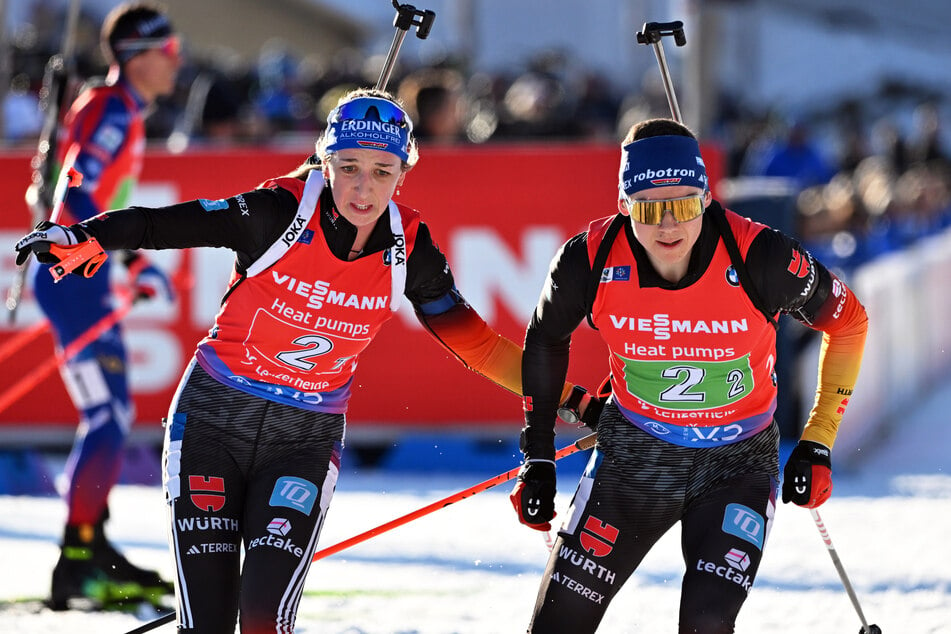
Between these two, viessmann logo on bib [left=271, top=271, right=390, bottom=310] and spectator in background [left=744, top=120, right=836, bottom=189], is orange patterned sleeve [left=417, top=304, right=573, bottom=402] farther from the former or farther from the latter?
spectator in background [left=744, top=120, right=836, bottom=189]

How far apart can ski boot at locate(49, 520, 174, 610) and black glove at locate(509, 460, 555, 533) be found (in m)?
2.36

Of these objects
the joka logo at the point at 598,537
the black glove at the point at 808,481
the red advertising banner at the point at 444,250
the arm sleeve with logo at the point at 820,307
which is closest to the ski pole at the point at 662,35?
the arm sleeve with logo at the point at 820,307

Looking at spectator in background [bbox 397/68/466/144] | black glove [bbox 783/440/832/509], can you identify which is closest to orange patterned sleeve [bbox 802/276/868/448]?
black glove [bbox 783/440/832/509]

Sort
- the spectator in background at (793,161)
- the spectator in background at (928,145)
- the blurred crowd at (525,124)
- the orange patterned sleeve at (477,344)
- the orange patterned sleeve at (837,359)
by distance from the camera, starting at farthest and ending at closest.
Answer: the spectator in background at (928,145), the spectator in background at (793,161), the blurred crowd at (525,124), the orange patterned sleeve at (477,344), the orange patterned sleeve at (837,359)

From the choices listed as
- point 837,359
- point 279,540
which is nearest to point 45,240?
point 279,540

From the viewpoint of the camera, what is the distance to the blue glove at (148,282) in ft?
22.4

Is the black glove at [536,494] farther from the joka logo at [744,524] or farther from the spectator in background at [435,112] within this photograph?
the spectator in background at [435,112]

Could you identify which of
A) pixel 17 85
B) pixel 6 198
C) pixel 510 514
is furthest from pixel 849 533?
pixel 17 85

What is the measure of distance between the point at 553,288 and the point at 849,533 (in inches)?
149

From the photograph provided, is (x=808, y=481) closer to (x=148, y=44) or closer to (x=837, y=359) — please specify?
(x=837, y=359)

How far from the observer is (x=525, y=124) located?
1041cm

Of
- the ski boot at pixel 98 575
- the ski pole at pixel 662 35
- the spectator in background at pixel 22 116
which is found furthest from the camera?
the spectator in background at pixel 22 116

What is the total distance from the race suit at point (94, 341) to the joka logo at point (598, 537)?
9.48 ft

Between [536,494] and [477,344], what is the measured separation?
24.7 inches
